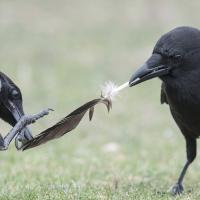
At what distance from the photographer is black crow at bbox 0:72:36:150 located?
5508 mm

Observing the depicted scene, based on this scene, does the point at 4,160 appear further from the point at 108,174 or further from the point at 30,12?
the point at 30,12

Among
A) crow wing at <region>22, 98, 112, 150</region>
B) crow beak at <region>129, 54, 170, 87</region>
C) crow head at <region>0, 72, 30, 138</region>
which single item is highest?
crow beak at <region>129, 54, 170, 87</region>

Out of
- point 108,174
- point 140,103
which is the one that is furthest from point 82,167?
point 140,103

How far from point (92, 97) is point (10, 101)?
917 centimetres

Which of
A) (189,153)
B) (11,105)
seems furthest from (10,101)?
(189,153)

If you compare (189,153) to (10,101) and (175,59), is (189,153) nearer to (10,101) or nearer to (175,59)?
(175,59)

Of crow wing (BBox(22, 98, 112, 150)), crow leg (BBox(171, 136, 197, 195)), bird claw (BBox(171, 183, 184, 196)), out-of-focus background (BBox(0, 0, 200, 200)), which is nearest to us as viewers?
crow wing (BBox(22, 98, 112, 150))

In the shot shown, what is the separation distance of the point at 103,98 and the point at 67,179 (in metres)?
1.80

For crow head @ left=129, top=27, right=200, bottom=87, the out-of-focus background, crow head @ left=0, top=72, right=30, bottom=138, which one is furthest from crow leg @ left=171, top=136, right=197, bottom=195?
crow head @ left=0, top=72, right=30, bottom=138

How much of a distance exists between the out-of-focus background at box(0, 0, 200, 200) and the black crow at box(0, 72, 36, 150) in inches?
21.3

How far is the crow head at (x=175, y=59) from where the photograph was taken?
226 inches

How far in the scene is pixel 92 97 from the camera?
580 inches

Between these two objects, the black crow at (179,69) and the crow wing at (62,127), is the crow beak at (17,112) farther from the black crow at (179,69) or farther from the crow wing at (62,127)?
the black crow at (179,69)

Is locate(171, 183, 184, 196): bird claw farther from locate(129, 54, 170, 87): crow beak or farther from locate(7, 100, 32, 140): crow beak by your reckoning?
locate(7, 100, 32, 140): crow beak
